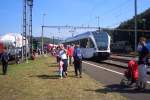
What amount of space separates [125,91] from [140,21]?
93.7 metres

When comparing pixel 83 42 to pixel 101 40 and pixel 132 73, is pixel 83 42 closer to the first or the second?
pixel 101 40

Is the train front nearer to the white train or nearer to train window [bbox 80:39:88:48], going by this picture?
the white train

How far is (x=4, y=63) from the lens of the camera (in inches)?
979

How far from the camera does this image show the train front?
4312 centimetres

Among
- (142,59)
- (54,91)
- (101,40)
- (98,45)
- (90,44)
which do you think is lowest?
(54,91)

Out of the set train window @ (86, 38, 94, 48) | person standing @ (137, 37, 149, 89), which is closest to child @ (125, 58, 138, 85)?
person standing @ (137, 37, 149, 89)

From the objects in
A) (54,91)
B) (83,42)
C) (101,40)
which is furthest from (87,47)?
(54,91)

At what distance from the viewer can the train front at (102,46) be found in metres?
43.1

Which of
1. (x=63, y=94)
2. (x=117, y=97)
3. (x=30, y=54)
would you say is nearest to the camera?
(x=117, y=97)

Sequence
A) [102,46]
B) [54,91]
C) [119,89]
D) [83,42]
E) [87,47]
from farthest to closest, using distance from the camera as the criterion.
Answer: [83,42], [87,47], [102,46], [119,89], [54,91]

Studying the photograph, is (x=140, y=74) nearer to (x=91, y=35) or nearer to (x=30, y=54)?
(x=91, y=35)

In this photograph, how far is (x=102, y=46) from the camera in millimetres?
43375

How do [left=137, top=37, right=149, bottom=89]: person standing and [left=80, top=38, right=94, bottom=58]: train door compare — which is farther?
[left=80, top=38, right=94, bottom=58]: train door

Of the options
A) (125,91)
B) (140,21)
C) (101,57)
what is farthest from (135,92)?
(140,21)
